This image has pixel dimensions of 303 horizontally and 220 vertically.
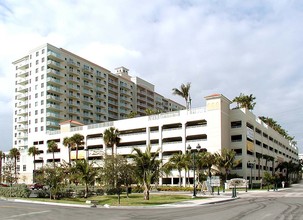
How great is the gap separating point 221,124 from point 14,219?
55030 millimetres

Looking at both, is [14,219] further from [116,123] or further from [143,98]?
[143,98]

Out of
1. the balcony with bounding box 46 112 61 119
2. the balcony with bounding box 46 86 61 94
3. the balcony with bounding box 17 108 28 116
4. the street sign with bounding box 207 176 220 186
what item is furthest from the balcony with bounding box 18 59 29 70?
the street sign with bounding box 207 176 220 186

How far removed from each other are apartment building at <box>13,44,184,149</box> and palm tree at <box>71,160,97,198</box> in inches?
2654

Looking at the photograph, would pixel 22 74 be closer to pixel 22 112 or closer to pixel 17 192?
pixel 22 112

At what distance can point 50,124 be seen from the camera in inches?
4419

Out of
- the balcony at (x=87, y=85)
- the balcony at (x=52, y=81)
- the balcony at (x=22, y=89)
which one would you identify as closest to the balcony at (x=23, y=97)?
the balcony at (x=22, y=89)

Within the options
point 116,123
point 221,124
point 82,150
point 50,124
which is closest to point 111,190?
point 221,124

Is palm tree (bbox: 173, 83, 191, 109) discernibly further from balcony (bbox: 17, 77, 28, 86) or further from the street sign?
balcony (bbox: 17, 77, 28, 86)

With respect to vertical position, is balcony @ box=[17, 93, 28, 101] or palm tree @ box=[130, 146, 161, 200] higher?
balcony @ box=[17, 93, 28, 101]

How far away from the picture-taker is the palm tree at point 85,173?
4312 cm

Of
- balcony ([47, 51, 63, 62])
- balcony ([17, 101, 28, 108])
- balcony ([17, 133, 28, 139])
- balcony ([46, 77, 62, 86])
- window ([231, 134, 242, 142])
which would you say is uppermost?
balcony ([47, 51, 63, 62])

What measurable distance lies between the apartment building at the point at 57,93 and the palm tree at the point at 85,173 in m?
67.4

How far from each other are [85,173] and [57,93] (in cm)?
7755

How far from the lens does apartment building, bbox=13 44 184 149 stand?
4508 inches
